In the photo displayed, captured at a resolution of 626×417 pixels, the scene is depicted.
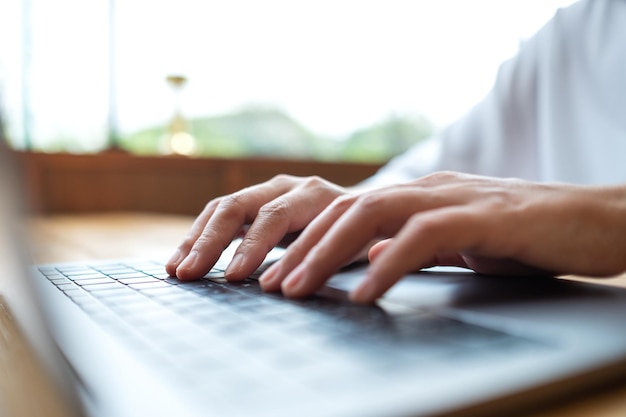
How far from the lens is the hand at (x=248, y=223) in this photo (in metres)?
0.61

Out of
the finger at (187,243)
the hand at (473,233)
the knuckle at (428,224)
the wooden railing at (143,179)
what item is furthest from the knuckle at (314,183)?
the wooden railing at (143,179)

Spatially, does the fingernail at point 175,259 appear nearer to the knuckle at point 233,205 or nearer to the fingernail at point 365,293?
the knuckle at point 233,205

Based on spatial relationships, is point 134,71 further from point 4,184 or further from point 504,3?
point 4,184

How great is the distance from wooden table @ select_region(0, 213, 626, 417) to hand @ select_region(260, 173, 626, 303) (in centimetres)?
7

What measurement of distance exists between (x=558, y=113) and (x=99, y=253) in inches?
36.6

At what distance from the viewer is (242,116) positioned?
2.85 m

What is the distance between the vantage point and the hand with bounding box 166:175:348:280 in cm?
61

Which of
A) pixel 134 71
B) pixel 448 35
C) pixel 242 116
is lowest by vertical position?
pixel 242 116

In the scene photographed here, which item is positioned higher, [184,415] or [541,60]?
Answer: [541,60]

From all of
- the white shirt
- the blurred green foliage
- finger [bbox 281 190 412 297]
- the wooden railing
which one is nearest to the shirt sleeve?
the white shirt

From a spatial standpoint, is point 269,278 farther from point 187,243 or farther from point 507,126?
point 507,126

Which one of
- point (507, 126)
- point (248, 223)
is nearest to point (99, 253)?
point (248, 223)

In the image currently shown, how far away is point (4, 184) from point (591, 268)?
462 millimetres

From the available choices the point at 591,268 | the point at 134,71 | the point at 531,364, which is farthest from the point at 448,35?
the point at 531,364
